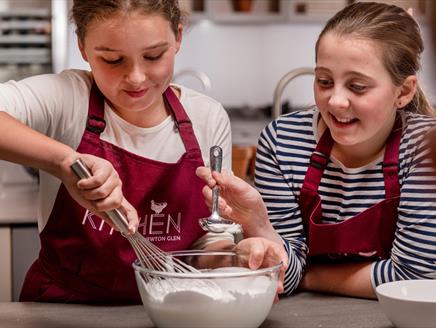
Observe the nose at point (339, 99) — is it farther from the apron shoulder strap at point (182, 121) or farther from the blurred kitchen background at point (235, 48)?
the blurred kitchen background at point (235, 48)

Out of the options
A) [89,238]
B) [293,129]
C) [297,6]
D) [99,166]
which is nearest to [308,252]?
[293,129]

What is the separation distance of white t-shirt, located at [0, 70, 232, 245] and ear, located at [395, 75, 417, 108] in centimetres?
34

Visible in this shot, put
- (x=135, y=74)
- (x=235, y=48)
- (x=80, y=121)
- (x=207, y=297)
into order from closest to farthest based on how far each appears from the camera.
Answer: (x=207, y=297) < (x=135, y=74) < (x=80, y=121) < (x=235, y=48)

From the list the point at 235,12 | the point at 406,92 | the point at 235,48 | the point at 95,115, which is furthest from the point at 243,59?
the point at 95,115

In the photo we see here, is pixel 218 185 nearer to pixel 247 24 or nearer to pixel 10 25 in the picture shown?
pixel 10 25

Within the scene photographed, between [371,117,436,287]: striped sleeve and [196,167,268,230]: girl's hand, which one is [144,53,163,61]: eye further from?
[371,117,436,287]: striped sleeve

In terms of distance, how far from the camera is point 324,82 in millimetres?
1312

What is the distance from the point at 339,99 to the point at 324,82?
0.06 metres

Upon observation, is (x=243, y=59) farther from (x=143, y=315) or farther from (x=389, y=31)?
(x=143, y=315)

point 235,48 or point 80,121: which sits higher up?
point 80,121

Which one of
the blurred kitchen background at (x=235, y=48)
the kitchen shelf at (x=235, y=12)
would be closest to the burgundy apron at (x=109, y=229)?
the blurred kitchen background at (x=235, y=48)

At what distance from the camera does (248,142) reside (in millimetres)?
4234

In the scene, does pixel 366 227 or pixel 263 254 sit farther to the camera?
pixel 366 227

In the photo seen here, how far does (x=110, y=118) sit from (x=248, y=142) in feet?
9.57
